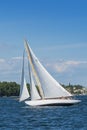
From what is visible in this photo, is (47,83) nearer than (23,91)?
Yes

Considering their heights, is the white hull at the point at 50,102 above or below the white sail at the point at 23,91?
below

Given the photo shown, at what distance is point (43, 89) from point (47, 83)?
5.04ft

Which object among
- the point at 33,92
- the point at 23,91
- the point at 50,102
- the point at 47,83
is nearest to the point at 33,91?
the point at 33,92

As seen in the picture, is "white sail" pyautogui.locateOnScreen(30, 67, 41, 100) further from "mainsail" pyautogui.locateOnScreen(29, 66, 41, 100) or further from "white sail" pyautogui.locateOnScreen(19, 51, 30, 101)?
"white sail" pyautogui.locateOnScreen(19, 51, 30, 101)

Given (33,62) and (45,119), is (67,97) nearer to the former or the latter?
(33,62)

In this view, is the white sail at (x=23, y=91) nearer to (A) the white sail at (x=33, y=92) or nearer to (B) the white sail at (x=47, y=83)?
(A) the white sail at (x=33, y=92)

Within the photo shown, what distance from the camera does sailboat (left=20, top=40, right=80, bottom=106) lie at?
105m

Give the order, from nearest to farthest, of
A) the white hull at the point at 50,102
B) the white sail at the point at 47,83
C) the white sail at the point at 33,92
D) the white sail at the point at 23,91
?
1. the white hull at the point at 50,102
2. the white sail at the point at 47,83
3. the white sail at the point at 33,92
4. the white sail at the point at 23,91

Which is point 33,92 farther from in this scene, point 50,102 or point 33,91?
point 50,102

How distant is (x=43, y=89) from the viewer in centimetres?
10550

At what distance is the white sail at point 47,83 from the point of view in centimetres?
10562

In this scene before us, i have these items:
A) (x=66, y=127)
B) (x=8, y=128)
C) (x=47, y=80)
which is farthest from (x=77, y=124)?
(x=47, y=80)

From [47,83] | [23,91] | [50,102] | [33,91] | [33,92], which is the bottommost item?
[50,102]

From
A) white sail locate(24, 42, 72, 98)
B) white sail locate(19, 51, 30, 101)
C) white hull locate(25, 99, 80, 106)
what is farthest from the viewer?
white sail locate(19, 51, 30, 101)
